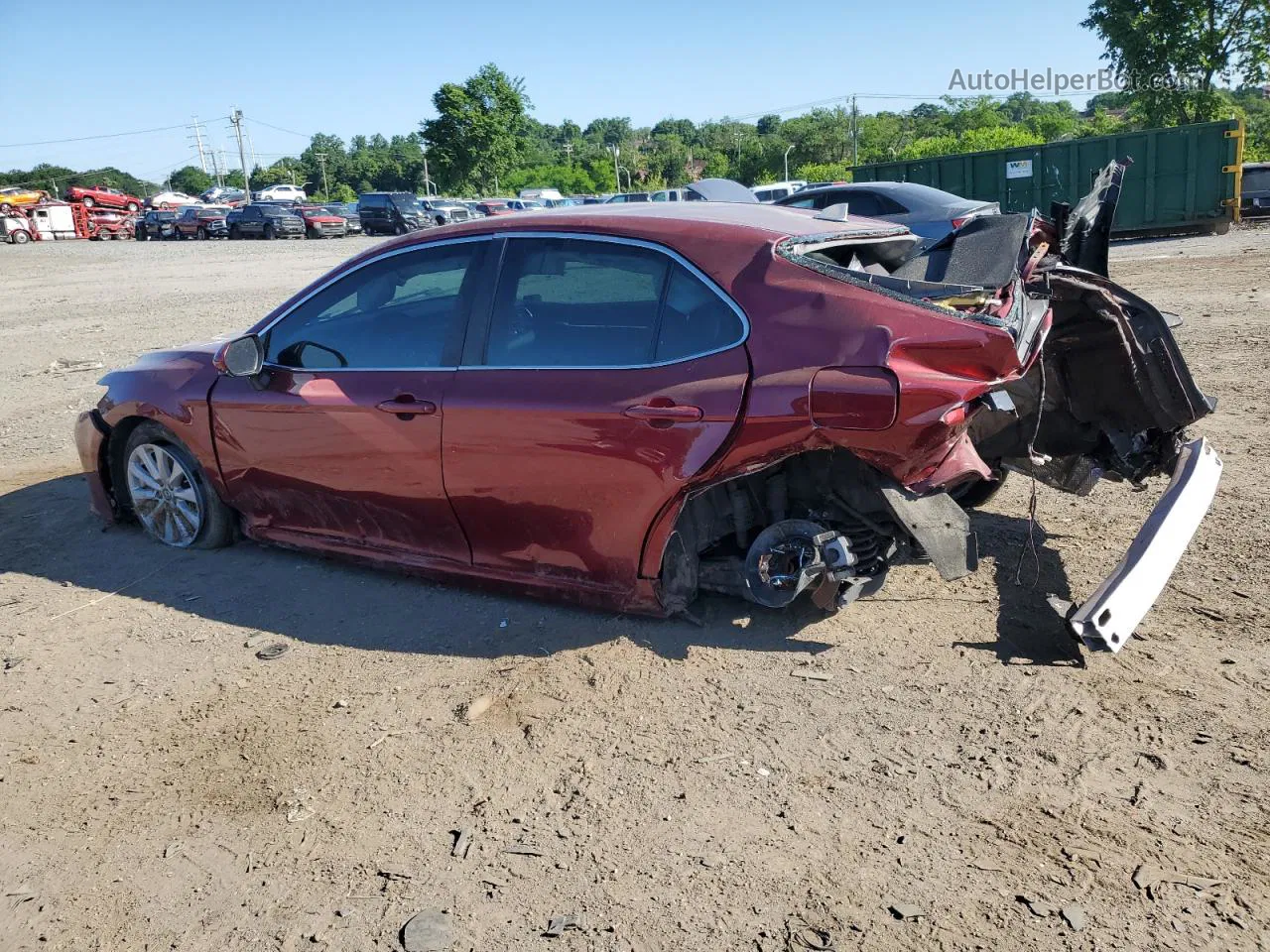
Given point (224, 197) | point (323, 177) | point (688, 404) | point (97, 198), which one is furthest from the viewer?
point (323, 177)

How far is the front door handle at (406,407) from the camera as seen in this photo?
4395 millimetres

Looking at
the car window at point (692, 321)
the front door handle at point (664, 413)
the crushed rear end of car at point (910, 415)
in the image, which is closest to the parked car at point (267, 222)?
the crushed rear end of car at point (910, 415)

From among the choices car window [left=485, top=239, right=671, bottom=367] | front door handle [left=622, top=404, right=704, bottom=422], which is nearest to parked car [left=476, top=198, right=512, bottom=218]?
car window [left=485, top=239, right=671, bottom=367]

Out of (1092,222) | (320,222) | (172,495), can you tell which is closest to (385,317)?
(172,495)

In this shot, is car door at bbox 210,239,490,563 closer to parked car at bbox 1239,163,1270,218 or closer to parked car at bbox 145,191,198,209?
parked car at bbox 1239,163,1270,218

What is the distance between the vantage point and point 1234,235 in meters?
22.5

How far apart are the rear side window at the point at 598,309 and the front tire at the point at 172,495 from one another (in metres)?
2.04

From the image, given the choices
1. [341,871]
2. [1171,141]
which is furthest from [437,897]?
[1171,141]

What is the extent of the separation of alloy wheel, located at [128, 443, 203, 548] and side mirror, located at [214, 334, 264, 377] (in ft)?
2.91

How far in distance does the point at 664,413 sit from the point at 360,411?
1496mm

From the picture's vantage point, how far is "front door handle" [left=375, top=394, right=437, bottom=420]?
4395 mm

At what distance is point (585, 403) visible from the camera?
13.2ft

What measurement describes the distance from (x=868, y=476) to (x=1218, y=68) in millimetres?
35334

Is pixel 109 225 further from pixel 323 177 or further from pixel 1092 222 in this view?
pixel 323 177
